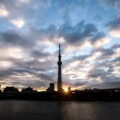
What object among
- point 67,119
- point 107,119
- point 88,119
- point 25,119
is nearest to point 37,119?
point 25,119

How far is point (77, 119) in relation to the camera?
78688 millimetres

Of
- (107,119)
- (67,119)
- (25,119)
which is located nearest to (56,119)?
(67,119)

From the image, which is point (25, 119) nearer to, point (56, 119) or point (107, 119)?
point (56, 119)

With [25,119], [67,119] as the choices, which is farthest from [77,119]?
[25,119]

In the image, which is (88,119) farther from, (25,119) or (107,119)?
(25,119)

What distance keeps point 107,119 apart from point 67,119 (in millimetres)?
15022

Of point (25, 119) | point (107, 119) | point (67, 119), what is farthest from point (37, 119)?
point (107, 119)

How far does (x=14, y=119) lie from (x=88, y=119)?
89.4ft

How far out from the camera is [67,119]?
7856 cm

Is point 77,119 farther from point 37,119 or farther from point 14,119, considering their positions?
point 14,119

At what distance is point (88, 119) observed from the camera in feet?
260

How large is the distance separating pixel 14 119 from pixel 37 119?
8.12 meters

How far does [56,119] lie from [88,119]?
39.5 feet

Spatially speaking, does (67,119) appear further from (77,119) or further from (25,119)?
(25,119)
